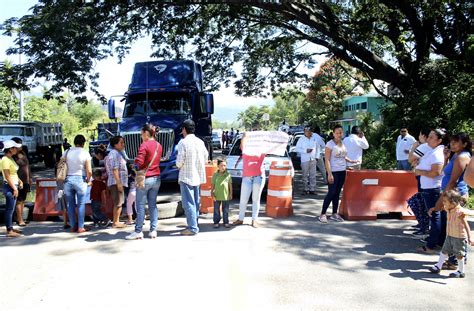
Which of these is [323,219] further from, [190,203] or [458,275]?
[458,275]

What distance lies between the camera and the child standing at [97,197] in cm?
813

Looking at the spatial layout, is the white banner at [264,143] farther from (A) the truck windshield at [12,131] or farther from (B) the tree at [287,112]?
(B) the tree at [287,112]

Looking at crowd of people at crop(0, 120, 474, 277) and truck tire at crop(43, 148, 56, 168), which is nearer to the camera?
crowd of people at crop(0, 120, 474, 277)

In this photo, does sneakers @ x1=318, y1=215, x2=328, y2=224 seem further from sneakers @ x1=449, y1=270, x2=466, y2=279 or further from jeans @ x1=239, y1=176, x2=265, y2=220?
sneakers @ x1=449, y1=270, x2=466, y2=279

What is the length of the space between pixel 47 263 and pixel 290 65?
19.8m

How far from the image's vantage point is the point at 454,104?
1452 cm

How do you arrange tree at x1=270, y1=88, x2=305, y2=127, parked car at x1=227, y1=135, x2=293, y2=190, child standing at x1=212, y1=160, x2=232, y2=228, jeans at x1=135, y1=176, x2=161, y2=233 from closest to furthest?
jeans at x1=135, y1=176, x2=161, y2=233, child standing at x1=212, y1=160, x2=232, y2=228, parked car at x1=227, y1=135, x2=293, y2=190, tree at x1=270, y1=88, x2=305, y2=127

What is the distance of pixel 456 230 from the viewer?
5164 millimetres

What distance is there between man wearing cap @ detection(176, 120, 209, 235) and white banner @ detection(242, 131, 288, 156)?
3.38 ft

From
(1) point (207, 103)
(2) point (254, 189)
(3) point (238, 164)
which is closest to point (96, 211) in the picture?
(2) point (254, 189)

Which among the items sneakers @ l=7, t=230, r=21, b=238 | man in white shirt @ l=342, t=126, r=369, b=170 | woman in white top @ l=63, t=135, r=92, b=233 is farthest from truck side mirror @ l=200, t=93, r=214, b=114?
sneakers @ l=7, t=230, r=21, b=238

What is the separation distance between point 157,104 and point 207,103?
60.4 inches

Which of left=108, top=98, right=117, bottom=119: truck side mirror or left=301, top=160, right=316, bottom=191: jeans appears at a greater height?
left=108, top=98, right=117, bottom=119: truck side mirror

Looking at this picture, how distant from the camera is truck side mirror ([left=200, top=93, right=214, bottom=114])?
13750mm
